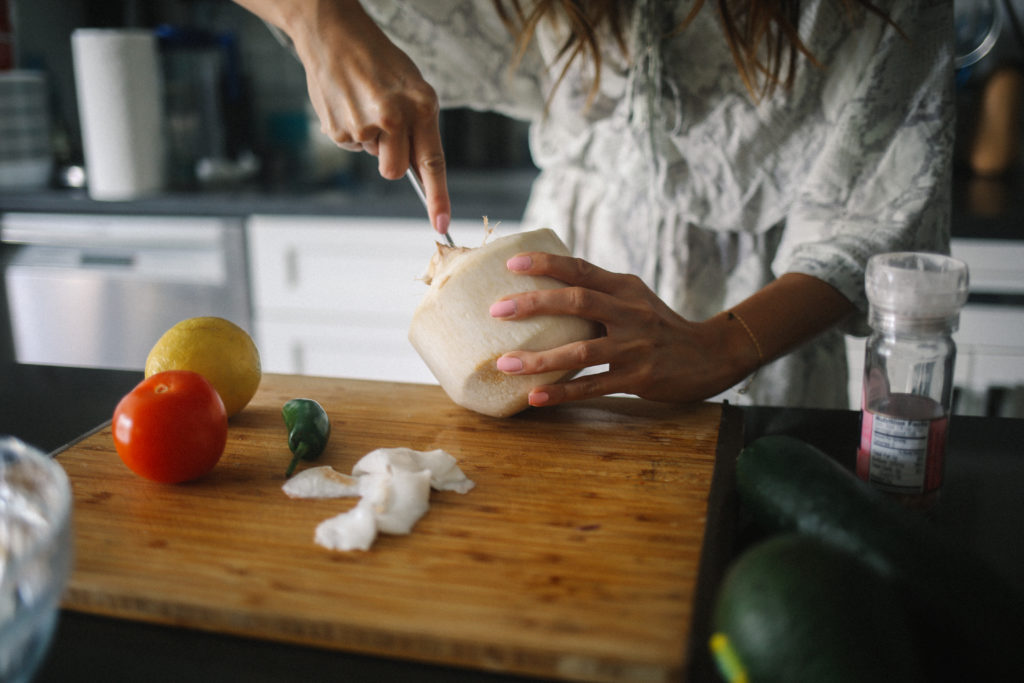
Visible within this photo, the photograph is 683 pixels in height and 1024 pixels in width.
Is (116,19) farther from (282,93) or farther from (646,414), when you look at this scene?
(646,414)

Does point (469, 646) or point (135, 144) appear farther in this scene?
point (135, 144)

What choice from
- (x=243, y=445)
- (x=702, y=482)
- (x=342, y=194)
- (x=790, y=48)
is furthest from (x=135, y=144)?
(x=702, y=482)

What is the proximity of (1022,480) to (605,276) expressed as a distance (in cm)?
46

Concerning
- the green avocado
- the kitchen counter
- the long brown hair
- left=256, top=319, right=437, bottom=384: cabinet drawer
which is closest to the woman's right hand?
the long brown hair

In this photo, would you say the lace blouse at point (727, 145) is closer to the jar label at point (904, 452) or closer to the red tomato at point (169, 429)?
the jar label at point (904, 452)

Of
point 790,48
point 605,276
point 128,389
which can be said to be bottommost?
point 128,389

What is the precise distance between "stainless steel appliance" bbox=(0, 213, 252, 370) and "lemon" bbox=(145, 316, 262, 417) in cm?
125

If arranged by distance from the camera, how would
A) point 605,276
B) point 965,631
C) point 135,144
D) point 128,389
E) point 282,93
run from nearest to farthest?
point 965,631, point 605,276, point 128,389, point 135,144, point 282,93

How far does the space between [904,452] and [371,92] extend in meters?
0.69

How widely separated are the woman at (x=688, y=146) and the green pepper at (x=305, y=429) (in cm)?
21

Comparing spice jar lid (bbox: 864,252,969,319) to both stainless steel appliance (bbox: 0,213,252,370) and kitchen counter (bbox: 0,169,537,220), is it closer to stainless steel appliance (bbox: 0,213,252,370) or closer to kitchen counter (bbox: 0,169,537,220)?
kitchen counter (bbox: 0,169,537,220)

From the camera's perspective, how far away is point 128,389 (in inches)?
43.9

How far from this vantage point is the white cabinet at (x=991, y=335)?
5.88ft

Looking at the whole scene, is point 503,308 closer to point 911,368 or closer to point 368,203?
point 911,368
